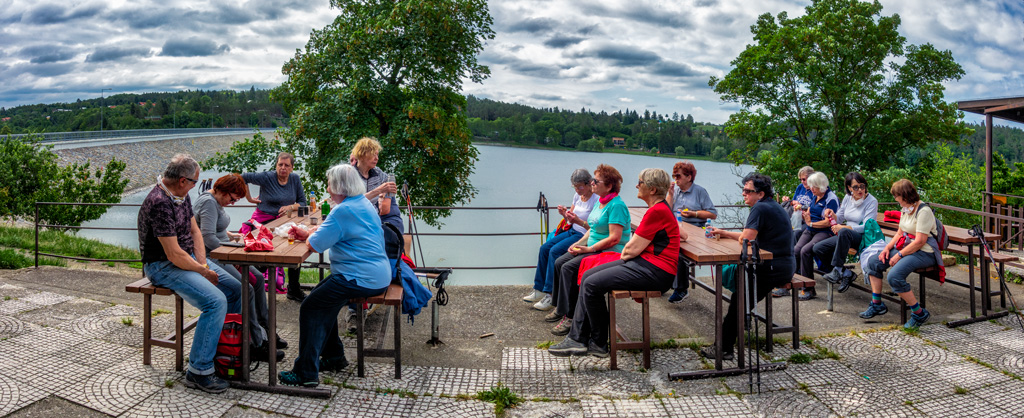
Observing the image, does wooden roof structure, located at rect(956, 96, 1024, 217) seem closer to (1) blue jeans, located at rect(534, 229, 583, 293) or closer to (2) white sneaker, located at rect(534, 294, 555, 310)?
(1) blue jeans, located at rect(534, 229, 583, 293)

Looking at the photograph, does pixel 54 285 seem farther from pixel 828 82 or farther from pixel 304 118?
pixel 828 82

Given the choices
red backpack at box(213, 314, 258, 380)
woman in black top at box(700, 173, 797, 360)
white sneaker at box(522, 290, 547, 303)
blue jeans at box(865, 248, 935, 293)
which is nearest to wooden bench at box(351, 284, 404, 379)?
red backpack at box(213, 314, 258, 380)

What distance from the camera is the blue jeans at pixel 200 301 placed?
11.6 ft

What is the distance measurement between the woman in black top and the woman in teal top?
2.84ft

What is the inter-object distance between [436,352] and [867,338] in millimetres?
3215

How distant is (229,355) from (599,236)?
2.68 meters

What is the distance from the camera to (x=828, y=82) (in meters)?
18.7

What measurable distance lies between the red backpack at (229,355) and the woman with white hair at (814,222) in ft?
16.0

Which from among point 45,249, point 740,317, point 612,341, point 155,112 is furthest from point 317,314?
point 155,112

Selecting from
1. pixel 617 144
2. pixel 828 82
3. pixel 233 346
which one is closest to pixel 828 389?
pixel 233 346

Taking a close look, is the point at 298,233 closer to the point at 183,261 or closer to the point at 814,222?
the point at 183,261

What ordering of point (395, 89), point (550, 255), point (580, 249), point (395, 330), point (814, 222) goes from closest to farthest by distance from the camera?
point (395, 330), point (580, 249), point (550, 255), point (814, 222), point (395, 89)

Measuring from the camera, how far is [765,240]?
4.12m

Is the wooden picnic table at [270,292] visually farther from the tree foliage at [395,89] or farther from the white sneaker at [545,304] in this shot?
the tree foliage at [395,89]
